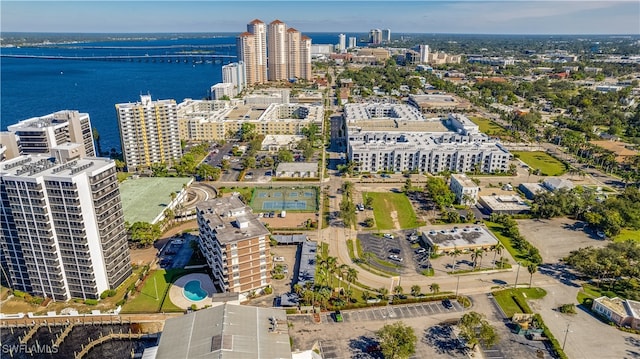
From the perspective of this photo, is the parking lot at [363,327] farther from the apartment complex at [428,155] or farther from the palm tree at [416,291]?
the apartment complex at [428,155]

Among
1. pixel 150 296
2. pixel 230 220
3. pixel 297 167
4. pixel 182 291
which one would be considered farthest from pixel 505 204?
pixel 150 296

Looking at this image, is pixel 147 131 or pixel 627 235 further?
pixel 147 131

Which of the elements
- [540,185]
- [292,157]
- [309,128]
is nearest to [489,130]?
[540,185]

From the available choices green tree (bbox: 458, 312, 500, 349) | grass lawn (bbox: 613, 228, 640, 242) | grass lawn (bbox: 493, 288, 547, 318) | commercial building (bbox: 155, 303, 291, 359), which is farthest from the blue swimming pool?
grass lawn (bbox: 613, 228, 640, 242)

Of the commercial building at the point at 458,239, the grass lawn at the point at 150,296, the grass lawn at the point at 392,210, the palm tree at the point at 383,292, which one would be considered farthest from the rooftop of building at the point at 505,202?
the grass lawn at the point at 150,296

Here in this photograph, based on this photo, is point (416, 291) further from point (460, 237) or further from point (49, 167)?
point (49, 167)

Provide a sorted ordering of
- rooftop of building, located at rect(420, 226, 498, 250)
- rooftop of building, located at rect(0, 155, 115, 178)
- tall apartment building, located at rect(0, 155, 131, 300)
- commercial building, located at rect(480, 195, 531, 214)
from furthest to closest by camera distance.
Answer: commercial building, located at rect(480, 195, 531, 214)
rooftop of building, located at rect(420, 226, 498, 250)
rooftop of building, located at rect(0, 155, 115, 178)
tall apartment building, located at rect(0, 155, 131, 300)

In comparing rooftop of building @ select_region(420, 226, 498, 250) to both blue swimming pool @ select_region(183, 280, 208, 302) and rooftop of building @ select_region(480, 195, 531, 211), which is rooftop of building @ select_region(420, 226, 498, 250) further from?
blue swimming pool @ select_region(183, 280, 208, 302)
